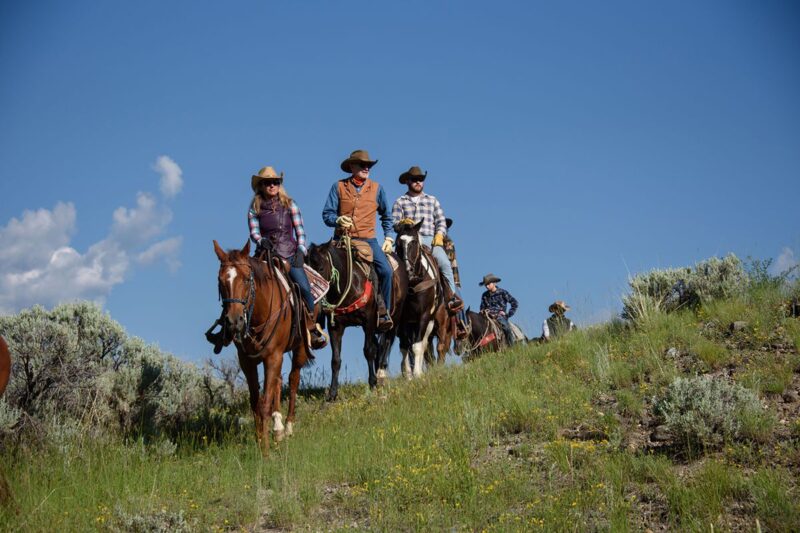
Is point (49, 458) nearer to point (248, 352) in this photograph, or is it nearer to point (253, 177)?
point (248, 352)

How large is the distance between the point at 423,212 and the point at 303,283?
5.40 meters

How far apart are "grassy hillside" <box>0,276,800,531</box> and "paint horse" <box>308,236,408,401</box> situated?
2.48 metres

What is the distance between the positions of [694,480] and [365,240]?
8102mm

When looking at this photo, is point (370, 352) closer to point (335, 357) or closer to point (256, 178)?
point (335, 357)

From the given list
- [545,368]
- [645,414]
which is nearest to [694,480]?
[645,414]

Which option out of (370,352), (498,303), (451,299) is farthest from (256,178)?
(498,303)

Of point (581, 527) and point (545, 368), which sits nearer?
point (581, 527)

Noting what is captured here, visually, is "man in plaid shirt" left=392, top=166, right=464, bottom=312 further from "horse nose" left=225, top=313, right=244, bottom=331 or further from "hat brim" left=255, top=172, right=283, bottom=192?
"horse nose" left=225, top=313, right=244, bottom=331

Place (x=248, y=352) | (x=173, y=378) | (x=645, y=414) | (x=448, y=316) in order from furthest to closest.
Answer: (x=448, y=316) → (x=173, y=378) → (x=248, y=352) → (x=645, y=414)

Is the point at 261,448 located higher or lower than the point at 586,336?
lower

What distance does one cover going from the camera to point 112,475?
8328 millimetres

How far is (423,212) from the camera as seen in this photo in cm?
1605

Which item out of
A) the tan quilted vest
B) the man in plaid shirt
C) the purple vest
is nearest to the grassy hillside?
the purple vest

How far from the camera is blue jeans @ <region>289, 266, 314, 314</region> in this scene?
11125 mm
